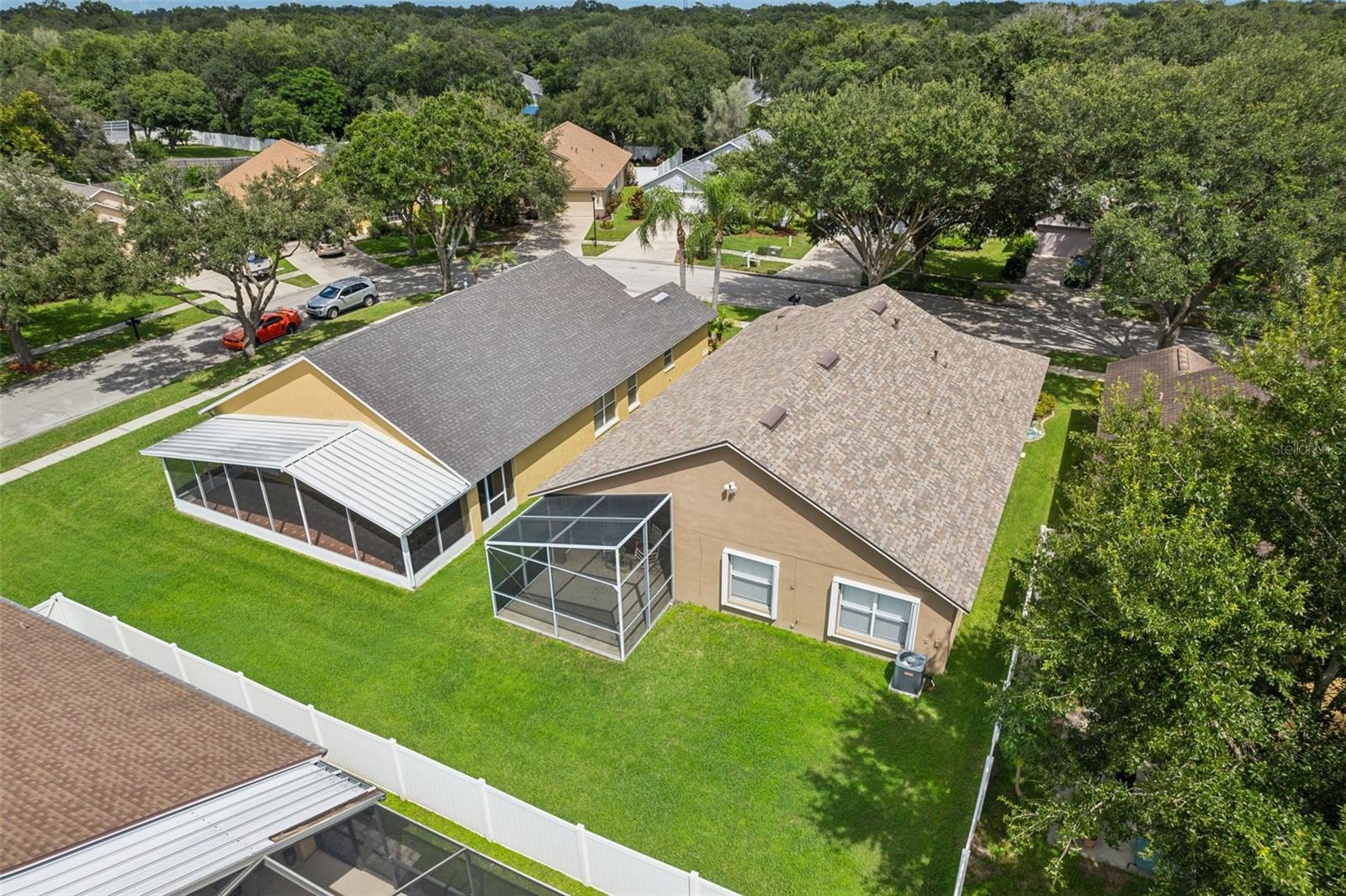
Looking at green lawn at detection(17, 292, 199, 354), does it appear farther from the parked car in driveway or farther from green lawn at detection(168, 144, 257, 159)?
green lawn at detection(168, 144, 257, 159)

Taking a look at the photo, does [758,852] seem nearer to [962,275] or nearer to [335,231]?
[335,231]

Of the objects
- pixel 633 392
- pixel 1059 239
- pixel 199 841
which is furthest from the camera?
pixel 1059 239

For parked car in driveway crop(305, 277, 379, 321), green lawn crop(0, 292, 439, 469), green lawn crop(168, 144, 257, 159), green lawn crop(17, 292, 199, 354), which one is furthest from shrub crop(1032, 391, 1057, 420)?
green lawn crop(168, 144, 257, 159)

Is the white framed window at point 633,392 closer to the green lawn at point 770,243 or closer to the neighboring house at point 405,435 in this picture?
the neighboring house at point 405,435

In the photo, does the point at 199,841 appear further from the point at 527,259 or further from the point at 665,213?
the point at 527,259

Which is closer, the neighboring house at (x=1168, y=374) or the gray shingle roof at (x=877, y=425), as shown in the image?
the gray shingle roof at (x=877, y=425)

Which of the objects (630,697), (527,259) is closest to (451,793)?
(630,697)

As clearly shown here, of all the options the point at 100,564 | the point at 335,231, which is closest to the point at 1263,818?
the point at 100,564

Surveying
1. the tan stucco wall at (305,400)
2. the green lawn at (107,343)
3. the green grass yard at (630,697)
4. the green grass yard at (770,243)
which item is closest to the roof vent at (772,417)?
the green grass yard at (630,697)
